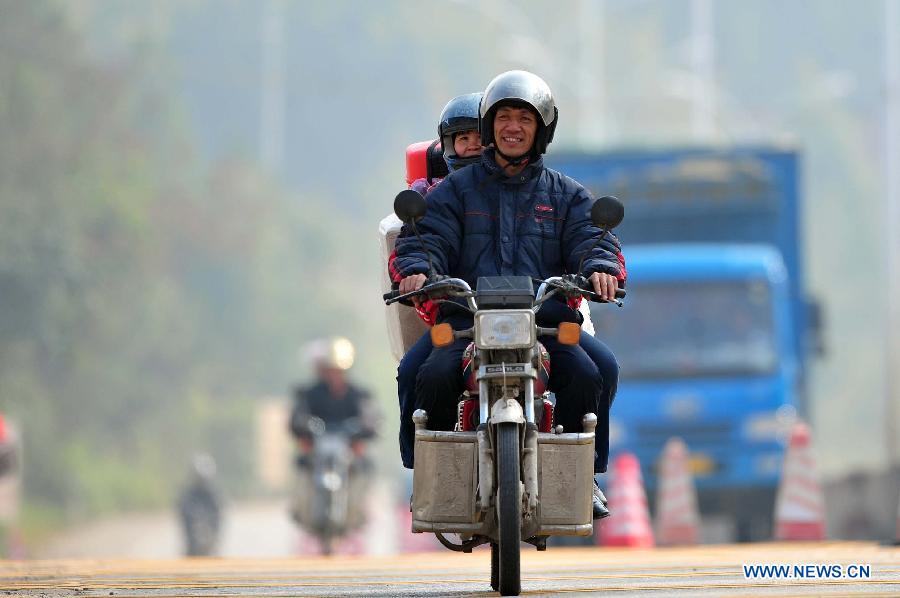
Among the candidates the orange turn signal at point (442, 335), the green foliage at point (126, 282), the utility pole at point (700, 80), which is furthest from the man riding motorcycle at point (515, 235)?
the utility pole at point (700, 80)

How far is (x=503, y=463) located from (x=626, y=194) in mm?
19694

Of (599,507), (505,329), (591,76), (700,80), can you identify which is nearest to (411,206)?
(505,329)

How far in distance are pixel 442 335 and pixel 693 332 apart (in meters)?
17.7

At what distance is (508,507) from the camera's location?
26.3 ft

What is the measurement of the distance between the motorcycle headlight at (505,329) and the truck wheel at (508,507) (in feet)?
0.94

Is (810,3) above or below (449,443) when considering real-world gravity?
above

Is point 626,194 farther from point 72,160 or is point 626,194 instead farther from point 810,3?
point 810,3

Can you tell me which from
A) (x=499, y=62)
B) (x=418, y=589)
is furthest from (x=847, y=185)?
(x=418, y=589)

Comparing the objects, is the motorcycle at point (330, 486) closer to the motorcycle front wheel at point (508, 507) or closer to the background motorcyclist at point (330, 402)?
the background motorcyclist at point (330, 402)

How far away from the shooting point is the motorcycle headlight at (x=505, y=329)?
8.20 meters

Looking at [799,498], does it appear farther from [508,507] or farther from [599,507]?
[508,507]

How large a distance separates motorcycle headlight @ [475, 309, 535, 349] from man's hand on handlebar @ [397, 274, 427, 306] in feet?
1.19

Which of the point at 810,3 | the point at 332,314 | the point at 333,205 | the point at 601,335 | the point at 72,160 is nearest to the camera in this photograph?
the point at 601,335

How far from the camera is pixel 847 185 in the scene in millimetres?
93125
